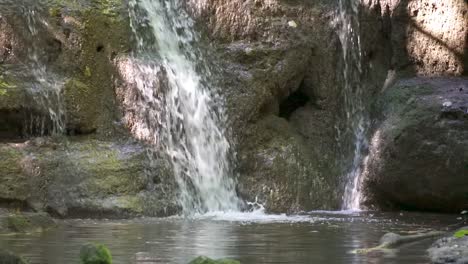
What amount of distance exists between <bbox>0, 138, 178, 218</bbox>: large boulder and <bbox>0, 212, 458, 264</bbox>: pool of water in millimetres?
778

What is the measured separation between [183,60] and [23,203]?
11.4 feet

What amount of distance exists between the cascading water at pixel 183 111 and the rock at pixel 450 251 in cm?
563

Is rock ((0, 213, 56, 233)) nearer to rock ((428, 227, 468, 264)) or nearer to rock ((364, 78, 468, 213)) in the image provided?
rock ((428, 227, 468, 264))

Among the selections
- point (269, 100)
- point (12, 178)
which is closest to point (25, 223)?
point (12, 178)

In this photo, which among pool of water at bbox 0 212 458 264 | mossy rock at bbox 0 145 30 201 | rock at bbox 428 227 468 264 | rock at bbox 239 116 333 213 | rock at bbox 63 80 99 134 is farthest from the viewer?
rock at bbox 239 116 333 213

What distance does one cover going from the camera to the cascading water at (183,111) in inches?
492

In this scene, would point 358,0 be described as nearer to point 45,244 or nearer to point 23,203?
point 23,203

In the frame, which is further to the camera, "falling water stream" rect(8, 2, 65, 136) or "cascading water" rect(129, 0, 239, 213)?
"cascading water" rect(129, 0, 239, 213)

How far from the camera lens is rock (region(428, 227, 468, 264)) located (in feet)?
19.9

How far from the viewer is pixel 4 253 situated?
5.20 m

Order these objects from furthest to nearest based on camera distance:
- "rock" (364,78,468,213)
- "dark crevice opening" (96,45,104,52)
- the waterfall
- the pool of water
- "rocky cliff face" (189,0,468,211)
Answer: the waterfall
"rocky cliff face" (189,0,468,211)
"dark crevice opening" (96,45,104,52)
"rock" (364,78,468,213)
the pool of water

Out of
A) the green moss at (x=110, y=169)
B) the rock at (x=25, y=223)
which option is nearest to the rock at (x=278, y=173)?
the green moss at (x=110, y=169)

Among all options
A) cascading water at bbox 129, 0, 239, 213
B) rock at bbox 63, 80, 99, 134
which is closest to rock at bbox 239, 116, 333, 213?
cascading water at bbox 129, 0, 239, 213

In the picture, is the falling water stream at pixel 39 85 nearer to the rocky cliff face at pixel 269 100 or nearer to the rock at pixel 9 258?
the rocky cliff face at pixel 269 100
